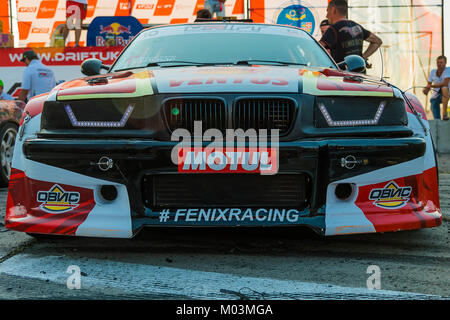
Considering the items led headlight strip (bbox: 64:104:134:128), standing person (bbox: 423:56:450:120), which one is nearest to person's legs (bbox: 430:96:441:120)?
standing person (bbox: 423:56:450:120)

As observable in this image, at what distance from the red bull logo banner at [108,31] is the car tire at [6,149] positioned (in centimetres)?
541

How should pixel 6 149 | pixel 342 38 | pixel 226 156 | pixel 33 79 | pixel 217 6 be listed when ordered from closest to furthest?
pixel 226 156 < pixel 6 149 < pixel 342 38 < pixel 33 79 < pixel 217 6

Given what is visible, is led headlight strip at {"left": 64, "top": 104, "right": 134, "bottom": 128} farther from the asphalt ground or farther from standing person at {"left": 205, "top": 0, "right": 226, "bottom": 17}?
standing person at {"left": 205, "top": 0, "right": 226, "bottom": 17}

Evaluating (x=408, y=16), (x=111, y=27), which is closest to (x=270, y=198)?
(x=111, y=27)

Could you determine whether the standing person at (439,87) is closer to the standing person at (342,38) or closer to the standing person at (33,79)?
the standing person at (342,38)

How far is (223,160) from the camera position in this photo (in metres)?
2.57

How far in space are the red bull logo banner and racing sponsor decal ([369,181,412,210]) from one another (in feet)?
29.5

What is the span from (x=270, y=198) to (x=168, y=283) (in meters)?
0.67

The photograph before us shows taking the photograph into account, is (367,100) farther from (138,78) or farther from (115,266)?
(115,266)

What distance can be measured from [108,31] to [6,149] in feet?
18.8

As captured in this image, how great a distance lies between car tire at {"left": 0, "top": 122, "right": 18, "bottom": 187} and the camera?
5.62m

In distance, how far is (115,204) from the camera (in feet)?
8.77

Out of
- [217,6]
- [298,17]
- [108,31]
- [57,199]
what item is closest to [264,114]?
[57,199]

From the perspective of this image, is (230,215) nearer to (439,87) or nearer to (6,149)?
(6,149)
